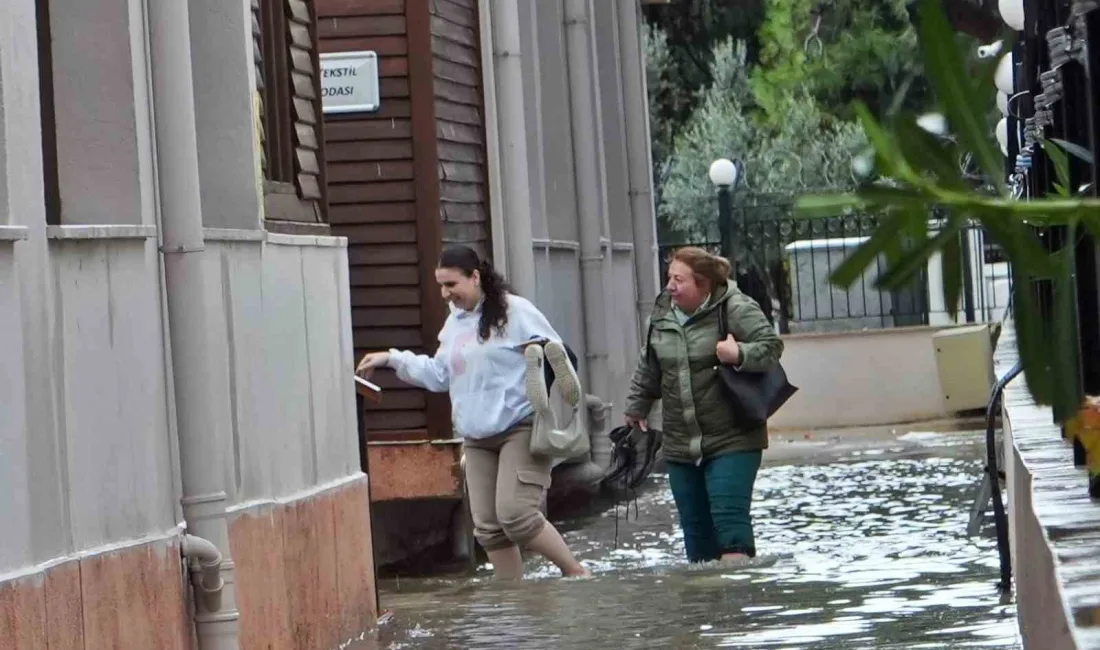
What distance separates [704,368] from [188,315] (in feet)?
12.4

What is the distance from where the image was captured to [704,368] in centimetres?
942

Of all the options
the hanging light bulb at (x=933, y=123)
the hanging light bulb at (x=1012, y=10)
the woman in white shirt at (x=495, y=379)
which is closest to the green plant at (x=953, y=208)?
the hanging light bulb at (x=933, y=123)

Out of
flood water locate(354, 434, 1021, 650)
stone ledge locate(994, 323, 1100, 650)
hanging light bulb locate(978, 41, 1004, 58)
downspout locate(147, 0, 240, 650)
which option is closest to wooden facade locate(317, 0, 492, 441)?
flood water locate(354, 434, 1021, 650)

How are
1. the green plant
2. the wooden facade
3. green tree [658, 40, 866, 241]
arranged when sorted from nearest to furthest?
the green plant → the wooden facade → green tree [658, 40, 866, 241]

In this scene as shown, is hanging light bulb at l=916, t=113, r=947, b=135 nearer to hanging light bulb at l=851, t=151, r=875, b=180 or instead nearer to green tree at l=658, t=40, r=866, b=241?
hanging light bulb at l=851, t=151, r=875, b=180

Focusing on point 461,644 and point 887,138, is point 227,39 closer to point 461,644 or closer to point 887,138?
point 461,644

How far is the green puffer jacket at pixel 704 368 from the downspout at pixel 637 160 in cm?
788

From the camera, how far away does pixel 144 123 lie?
5992mm

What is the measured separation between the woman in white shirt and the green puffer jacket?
1.71ft

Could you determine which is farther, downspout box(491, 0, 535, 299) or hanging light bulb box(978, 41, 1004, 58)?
downspout box(491, 0, 535, 299)

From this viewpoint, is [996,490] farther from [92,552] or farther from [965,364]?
[965,364]

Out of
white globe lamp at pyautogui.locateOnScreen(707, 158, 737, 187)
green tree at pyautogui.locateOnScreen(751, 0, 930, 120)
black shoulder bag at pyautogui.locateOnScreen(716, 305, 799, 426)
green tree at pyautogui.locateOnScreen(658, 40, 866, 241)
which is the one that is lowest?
black shoulder bag at pyautogui.locateOnScreen(716, 305, 799, 426)

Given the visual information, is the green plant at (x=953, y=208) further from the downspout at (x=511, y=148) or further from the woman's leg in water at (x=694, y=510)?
the downspout at (x=511, y=148)

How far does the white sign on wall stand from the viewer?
11.2 meters
